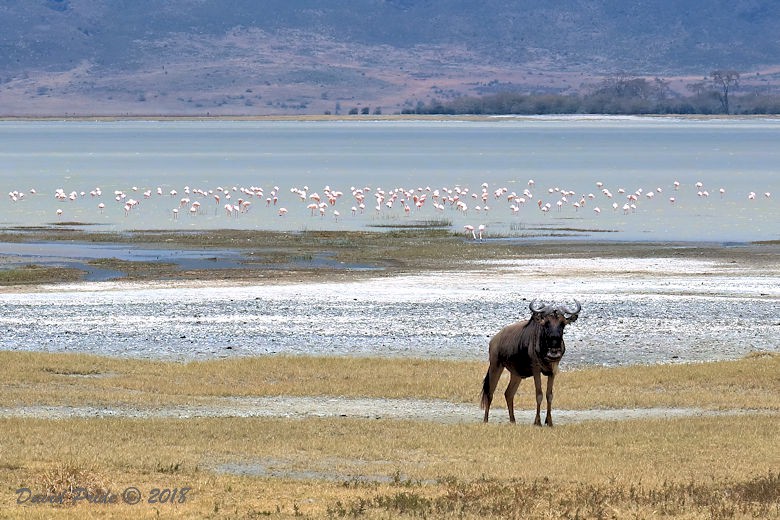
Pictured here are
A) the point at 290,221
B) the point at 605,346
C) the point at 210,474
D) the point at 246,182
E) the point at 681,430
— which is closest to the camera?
the point at 210,474

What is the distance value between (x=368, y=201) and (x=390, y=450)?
52268 millimetres

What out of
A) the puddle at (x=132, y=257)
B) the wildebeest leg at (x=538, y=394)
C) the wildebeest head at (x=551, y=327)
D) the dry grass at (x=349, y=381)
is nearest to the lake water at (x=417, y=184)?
the puddle at (x=132, y=257)

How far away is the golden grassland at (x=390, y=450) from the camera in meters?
12.4

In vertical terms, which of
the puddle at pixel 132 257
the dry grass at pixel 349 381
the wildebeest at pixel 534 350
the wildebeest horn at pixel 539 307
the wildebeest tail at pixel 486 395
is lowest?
the puddle at pixel 132 257

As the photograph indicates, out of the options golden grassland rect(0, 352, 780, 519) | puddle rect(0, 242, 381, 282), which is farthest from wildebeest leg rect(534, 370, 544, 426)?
puddle rect(0, 242, 381, 282)

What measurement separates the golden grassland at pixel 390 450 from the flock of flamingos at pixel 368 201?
38.4m

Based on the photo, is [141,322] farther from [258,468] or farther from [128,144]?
[128,144]

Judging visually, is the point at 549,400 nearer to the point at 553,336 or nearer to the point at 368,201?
the point at 553,336

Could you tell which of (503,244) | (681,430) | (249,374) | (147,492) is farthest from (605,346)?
(503,244)

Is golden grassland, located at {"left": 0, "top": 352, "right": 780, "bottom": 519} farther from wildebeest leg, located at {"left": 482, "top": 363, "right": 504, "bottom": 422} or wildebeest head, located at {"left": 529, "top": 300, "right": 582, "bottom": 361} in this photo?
wildebeest head, located at {"left": 529, "top": 300, "right": 582, "bottom": 361}

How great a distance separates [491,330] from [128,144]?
141 metres

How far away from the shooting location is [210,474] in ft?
45.3

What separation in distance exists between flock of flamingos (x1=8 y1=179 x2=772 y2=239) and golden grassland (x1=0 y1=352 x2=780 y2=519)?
38373mm

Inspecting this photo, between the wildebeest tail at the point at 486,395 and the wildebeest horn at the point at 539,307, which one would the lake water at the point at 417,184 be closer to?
the wildebeest tail at the point at 486,395
